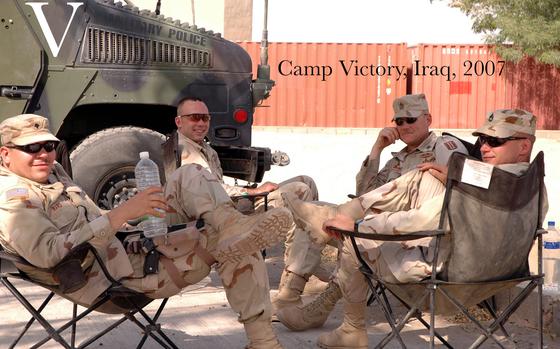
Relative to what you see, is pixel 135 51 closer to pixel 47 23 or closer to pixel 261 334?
pixel 47 23

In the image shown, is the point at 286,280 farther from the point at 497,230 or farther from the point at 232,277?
the point at 497,230

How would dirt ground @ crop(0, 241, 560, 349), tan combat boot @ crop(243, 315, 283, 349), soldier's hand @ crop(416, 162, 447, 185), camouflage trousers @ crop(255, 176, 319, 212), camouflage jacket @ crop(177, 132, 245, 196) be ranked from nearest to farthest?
tan combat boot @ crop(243, 315, 283, 349) → soldier's hand @ crop(416, 162, 447, 185) → dirt ground @ crop(0, 241, 560, 349) → camouflage trousers @ crop(255, 176, 319, 212) → camouflage jacket @ crop(177, 132, 245, 196)

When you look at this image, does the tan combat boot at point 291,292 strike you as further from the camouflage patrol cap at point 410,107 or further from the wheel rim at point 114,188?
the wheel rim at point 114,188

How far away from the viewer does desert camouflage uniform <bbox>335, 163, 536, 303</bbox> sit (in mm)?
4082

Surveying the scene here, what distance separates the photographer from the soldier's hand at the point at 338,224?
4.14 meters

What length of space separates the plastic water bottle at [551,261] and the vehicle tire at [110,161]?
9.32ft

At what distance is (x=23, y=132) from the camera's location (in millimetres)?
4070

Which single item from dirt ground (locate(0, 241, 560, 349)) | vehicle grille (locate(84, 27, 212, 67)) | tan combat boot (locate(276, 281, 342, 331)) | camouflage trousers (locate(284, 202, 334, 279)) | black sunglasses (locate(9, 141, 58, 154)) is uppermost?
vehicle grille (locate(84, 27, 212, 67))

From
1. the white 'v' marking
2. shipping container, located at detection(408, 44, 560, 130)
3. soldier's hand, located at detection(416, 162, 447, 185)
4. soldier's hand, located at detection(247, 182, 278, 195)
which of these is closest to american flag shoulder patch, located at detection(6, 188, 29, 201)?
soldier's hand, located at detection(247, 182, 278, 195)

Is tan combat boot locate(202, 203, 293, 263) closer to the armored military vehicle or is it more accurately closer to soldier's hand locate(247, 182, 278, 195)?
soldier's hand locate(247, 182, 278, 195)

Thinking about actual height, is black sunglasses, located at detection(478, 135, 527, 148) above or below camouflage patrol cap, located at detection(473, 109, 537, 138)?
below

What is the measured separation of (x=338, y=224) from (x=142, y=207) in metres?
0.86

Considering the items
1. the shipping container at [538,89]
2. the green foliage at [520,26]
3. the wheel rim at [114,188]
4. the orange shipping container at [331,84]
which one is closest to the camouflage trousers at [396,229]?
the wheel rim at [114,188]

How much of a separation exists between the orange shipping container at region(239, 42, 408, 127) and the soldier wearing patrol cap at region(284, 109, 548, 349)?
2055 cm
